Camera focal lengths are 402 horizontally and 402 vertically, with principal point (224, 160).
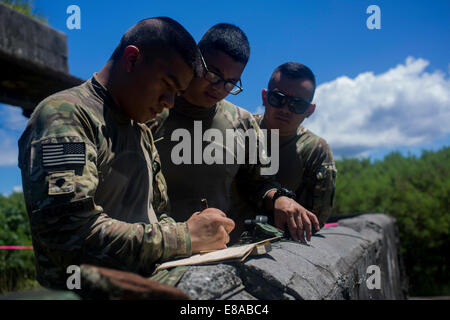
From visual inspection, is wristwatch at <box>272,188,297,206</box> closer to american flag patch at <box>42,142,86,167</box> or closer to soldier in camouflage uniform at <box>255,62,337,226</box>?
soldier in camouflage uniform at <box>255,62,337,226</box>

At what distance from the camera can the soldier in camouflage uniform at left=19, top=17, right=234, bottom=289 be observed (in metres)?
1.45

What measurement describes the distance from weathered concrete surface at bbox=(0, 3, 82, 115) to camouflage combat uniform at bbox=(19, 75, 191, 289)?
14.2 feet

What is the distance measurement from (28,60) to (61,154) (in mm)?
4806

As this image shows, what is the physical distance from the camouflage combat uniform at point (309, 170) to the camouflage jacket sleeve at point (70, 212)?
248cm

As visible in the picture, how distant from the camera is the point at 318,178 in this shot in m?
4.00

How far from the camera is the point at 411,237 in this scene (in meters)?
10.6

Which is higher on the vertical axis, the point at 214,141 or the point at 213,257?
the point at 214,141

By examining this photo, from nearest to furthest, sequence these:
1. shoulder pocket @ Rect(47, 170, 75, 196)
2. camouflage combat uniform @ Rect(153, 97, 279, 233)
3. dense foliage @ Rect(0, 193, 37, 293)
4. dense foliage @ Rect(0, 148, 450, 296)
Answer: shoulder pocket @ Rect(47, 170, 75, 196)
camouflage combat uniform @ Rect(153, 97, 279, 233)
dense foliage @ Rect(0, 193, 37, 293)
dense foliage @ Rect(0, 148, 450, 296)

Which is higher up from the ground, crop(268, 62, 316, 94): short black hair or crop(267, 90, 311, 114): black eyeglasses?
crop(268, 62, 316, 94): short black hair

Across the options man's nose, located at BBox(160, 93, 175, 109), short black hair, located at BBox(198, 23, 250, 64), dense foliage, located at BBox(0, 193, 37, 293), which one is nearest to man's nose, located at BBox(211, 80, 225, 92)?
short black hair, located at BBox(198, 23, 250, 64)

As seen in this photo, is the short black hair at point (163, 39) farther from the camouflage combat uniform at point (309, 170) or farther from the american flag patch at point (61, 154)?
the camouflage combat uniform at point (309, 170)

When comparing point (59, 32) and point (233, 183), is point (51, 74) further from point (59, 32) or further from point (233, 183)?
point (233, 183)

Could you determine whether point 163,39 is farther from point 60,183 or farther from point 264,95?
point 264,95

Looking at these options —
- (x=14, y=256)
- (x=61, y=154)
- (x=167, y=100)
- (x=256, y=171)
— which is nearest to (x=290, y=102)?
(x=256, y=171)
